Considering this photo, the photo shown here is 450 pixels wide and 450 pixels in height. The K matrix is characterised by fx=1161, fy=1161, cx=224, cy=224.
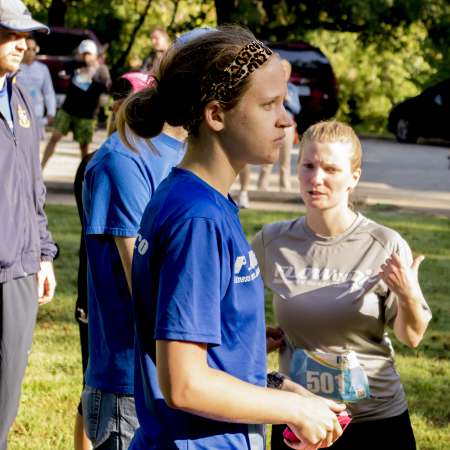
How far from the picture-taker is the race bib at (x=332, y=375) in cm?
379

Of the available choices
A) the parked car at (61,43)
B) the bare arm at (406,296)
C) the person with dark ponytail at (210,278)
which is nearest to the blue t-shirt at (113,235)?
the bare arm at (406,296)

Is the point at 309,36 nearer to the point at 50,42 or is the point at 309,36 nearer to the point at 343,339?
the point at 50,42

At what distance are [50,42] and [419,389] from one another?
24167mm

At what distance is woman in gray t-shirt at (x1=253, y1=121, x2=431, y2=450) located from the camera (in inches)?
152

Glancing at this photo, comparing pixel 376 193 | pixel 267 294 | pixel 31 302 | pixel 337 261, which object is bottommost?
→ pixel 376 193

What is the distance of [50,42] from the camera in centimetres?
2992

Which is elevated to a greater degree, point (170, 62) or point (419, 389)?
point (170, 62)

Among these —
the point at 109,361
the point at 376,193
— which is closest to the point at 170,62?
the point at 109,361

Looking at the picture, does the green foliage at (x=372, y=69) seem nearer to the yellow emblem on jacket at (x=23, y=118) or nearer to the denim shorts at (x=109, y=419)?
the yellow emblem on jacket at (x=23, y=118)

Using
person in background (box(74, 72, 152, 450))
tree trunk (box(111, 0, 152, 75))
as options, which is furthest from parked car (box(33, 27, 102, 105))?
person in background (box(74, 72, 152, 450))

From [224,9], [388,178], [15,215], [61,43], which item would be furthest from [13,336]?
[224,9]

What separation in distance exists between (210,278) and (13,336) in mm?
2429

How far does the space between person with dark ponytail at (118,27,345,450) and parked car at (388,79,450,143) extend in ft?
76.6

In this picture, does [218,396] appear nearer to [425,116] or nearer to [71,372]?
[71,372]
